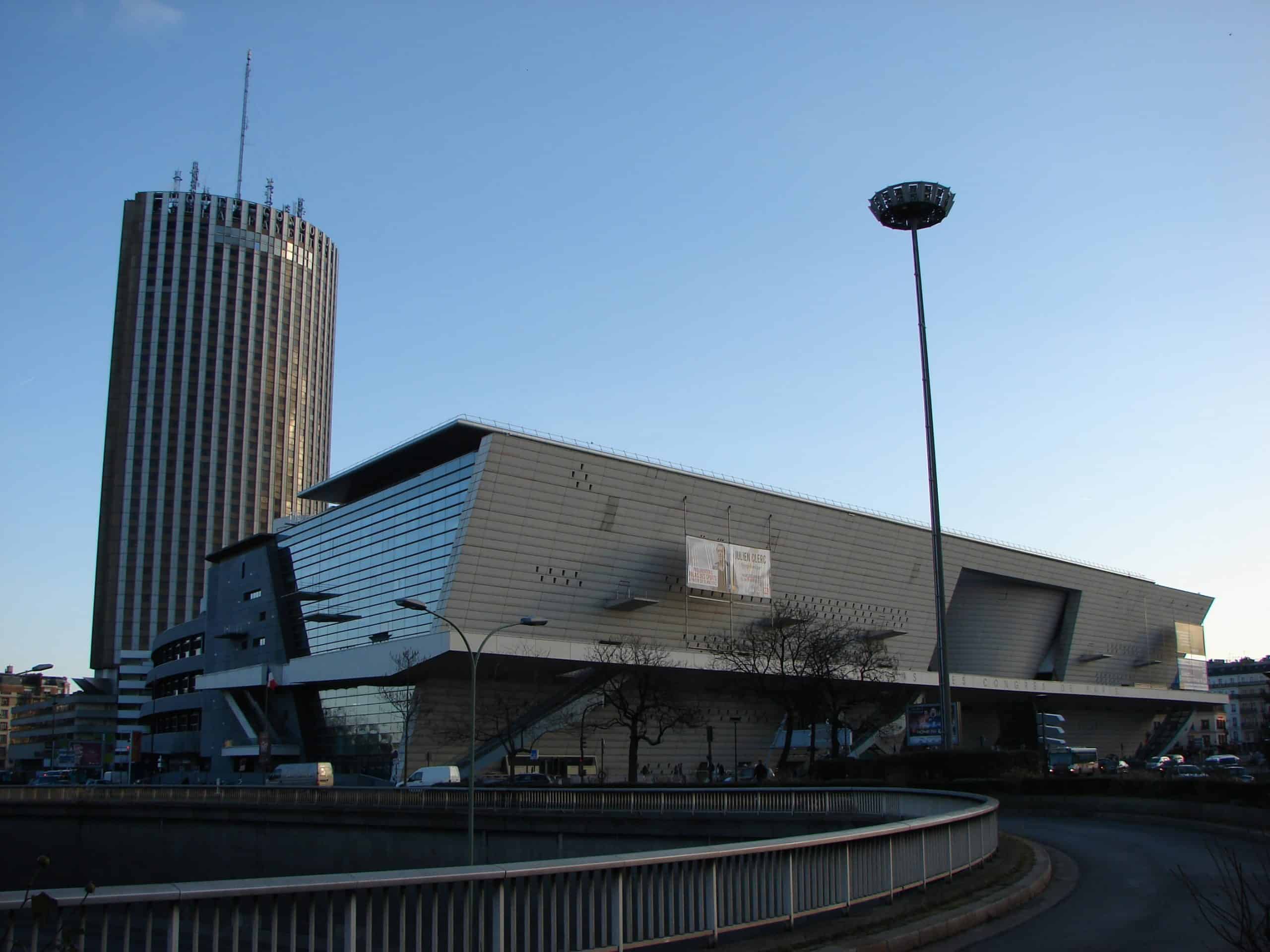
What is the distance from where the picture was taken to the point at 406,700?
7825 cm

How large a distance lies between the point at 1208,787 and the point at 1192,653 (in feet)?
404

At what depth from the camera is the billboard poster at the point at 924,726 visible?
57938 millimetres

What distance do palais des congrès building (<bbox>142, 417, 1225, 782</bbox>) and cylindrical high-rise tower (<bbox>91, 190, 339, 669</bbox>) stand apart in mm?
48863

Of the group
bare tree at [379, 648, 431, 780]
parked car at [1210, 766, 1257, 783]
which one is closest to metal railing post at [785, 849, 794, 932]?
parked car at [1210, 766, 1257, 783]

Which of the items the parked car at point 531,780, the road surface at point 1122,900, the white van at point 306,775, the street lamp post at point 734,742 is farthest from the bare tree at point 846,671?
the road surface at point 1122,900

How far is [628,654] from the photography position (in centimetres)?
8062

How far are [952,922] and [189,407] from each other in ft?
572

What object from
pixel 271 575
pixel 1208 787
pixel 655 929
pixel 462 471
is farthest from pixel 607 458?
pixel 655 929

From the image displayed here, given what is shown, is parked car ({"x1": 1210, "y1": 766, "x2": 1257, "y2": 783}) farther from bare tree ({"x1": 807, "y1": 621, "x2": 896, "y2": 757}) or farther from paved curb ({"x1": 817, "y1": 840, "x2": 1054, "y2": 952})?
Answer: paved curb ({"x1": 817, "y1": 840, "x2": 1054, "y2": 952})

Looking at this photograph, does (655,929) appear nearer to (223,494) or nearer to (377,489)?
(377,489)

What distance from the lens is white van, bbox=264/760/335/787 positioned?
67625mm

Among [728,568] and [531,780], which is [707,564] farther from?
[531,780]

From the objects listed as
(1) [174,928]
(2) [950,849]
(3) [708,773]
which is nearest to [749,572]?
(3) [708,773]

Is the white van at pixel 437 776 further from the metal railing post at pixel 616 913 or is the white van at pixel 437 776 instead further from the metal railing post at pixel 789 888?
the metal railing post at pixel 616 913
